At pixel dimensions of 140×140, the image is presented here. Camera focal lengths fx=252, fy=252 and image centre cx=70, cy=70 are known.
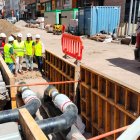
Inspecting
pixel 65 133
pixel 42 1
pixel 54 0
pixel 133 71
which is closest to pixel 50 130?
pixel 65 133

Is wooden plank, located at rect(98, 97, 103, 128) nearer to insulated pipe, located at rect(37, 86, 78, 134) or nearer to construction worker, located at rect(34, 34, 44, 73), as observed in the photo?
insulated pipe, located at rect(37, 86, 78, 134)

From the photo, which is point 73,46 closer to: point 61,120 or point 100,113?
point 100,113

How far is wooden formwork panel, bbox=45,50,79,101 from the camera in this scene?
866 centimetres

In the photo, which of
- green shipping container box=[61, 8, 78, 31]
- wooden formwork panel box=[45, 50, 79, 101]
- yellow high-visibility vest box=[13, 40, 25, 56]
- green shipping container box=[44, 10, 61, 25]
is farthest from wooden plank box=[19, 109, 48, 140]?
green shipping container box=[44, 10, 61, 25]

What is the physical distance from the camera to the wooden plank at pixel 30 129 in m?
3.09

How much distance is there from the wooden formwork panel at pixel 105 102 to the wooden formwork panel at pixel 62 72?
1.60 ft

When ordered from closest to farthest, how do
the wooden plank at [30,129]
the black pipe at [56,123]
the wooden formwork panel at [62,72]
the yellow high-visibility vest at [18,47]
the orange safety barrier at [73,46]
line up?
the wooden plank at [30,129]
the black pipe at [56,123]
the wooden formwork panel at [62,72]
the orange safety barrier at [73,46]
the yellow high-visibility vest at [18,47]

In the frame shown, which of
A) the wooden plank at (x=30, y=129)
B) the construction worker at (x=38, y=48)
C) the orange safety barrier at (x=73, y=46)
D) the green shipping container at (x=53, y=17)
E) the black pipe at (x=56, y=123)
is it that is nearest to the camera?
the wooden plank at (x=30, y=129)

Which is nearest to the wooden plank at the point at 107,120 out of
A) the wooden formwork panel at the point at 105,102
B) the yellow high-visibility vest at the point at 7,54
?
the wooden formwork panel at the point at 105,102

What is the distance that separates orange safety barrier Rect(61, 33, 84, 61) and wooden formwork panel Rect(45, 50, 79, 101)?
2.46 ft

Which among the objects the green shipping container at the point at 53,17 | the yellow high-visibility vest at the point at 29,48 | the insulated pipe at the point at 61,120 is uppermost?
the green shipping container at the point at 53,17

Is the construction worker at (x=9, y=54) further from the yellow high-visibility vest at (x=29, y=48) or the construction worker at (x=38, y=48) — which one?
the construction worker at (x=38, y=48)

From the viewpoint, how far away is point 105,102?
Answer: 6.80 metres

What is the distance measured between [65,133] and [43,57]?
23.7 ft
